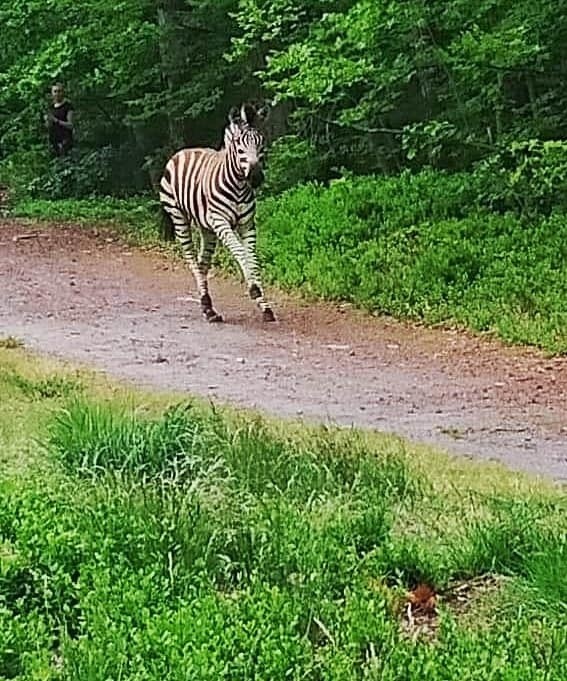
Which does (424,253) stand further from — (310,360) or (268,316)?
(310,360)

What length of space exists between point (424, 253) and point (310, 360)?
141 inches

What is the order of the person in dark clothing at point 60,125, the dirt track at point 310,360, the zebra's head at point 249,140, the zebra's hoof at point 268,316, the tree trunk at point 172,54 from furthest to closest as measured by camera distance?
the person in dark clothing at point 60,125 < the tree trunk at point 172,54 < the zebra's hoof at point 268,316 < the zebra's head at point 249,140 < the dirt track at point 310,360

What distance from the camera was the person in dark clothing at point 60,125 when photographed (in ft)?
81.8

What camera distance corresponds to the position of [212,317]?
40.8 feet

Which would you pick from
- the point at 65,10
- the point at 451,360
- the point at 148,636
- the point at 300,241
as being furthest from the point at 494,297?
the point at 65,10

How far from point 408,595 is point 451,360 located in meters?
6.04

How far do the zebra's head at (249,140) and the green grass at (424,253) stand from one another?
175 cm

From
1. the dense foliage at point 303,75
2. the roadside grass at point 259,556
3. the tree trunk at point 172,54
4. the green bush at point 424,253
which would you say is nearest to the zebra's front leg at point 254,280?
the green bush at point 424,253

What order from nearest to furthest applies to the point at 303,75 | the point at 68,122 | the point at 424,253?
the point at 424,253
the point at 303,75
the point at 68,122

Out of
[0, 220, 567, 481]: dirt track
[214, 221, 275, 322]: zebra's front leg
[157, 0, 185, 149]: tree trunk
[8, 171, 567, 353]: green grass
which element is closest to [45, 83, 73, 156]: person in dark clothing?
[157, 0, 185, 149]: tree trunk

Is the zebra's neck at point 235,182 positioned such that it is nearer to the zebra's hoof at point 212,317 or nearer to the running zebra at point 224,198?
the running zebra at point 224,198

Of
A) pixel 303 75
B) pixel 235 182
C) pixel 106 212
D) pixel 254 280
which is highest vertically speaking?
pixel 303 75

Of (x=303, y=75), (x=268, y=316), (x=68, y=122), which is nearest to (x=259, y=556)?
(x=268, y=316)

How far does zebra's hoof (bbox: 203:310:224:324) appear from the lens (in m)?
12.3
